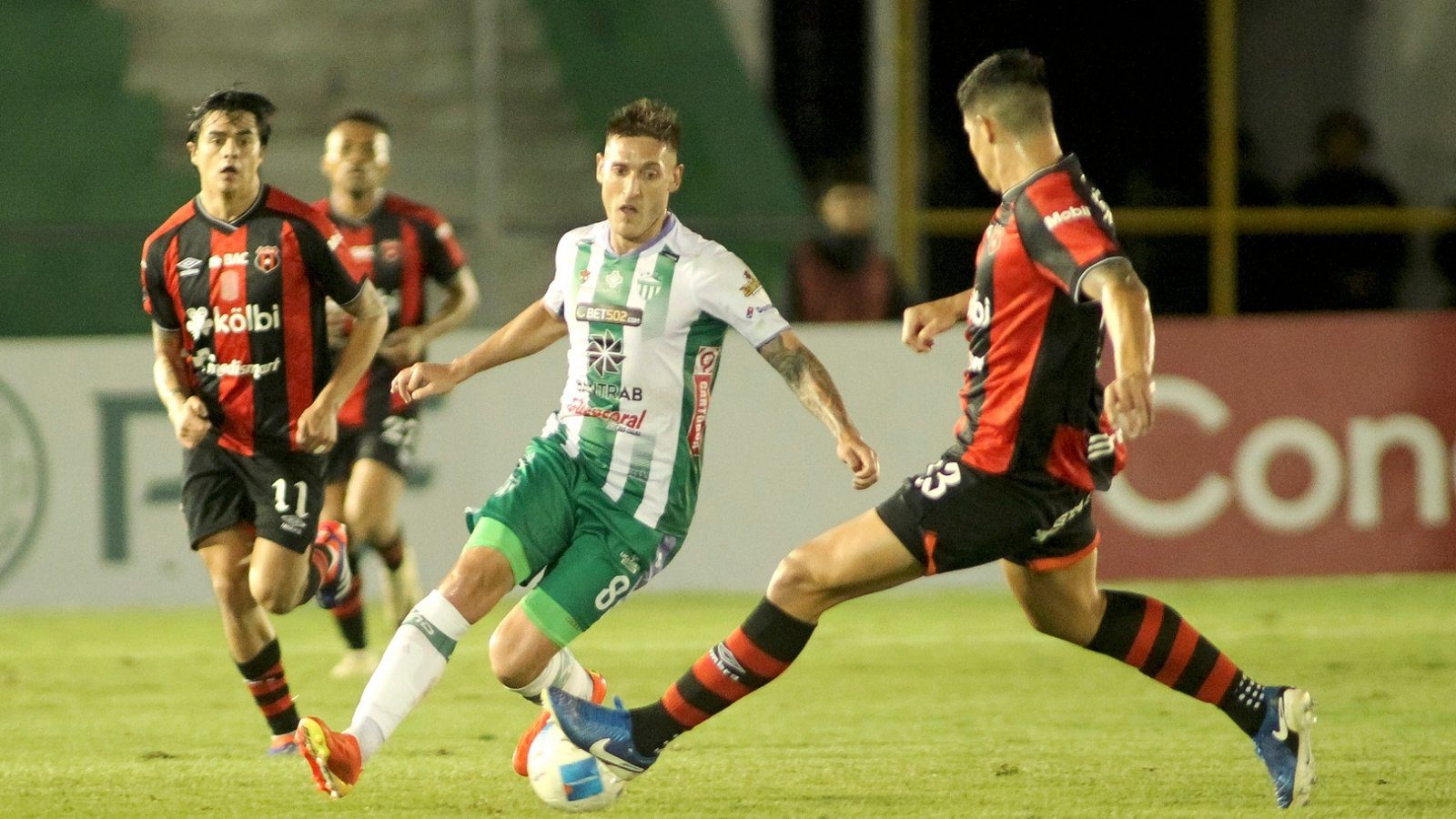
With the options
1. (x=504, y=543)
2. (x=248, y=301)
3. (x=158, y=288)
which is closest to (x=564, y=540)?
(x=504, y=543)

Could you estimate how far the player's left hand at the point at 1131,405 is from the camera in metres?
4.21

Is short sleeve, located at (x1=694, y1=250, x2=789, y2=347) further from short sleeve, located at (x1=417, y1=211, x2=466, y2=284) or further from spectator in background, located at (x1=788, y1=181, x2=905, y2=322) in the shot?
spectator in background, located at (x1=788, y1=181, x2=905, y2=322)

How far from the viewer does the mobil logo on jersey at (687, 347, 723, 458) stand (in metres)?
5.27

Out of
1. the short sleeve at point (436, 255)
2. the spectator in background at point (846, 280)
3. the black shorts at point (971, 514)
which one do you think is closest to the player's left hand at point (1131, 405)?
the black shorts at point (971, 514)

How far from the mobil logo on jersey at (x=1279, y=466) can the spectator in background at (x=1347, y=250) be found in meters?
4.85

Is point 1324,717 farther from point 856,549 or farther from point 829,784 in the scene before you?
point 856,549

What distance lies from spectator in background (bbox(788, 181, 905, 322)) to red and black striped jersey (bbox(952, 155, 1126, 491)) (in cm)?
563

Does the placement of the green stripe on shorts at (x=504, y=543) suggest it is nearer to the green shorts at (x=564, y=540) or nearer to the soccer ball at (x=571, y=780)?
the green shorts at (x=564, y=540)

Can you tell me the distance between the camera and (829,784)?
539 centimetres

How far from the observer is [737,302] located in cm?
516

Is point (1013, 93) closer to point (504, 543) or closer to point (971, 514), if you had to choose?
point (971, 514)

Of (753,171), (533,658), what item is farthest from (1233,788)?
(753,171)

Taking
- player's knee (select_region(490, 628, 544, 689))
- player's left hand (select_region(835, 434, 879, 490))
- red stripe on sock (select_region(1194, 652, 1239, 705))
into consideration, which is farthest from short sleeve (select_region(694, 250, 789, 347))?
red stripe on sock (select_region(1194, 652, 1239, 705))

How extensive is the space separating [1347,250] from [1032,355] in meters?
11.0
